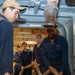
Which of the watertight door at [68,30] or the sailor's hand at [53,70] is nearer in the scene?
the sailor's hand at [53,70]

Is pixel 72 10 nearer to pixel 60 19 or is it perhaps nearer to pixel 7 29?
pixel 60 19

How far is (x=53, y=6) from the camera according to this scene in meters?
3.89

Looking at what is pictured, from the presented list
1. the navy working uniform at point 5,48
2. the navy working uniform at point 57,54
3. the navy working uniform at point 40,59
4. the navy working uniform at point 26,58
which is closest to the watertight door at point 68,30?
the navy working uniform at point 57,54

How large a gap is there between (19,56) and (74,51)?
2.59 meters

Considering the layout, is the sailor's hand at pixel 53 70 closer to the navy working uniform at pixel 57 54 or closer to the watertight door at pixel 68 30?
the navy working uniform at pixel 57 54

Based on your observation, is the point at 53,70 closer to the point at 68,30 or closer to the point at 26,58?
the point at 68,30

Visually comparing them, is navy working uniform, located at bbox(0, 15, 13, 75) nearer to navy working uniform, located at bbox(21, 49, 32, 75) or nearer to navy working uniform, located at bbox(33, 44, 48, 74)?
navy working uniform, located at bbox(33, 44, 48, 74)

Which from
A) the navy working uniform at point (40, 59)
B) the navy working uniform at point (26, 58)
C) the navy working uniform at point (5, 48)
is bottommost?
the navy working uniform at point (26, 58)

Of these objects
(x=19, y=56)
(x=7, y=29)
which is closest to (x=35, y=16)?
(x=7, y=29)

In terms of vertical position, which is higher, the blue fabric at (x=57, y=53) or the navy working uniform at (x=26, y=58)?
the blue fabric at (x=57, y=53)

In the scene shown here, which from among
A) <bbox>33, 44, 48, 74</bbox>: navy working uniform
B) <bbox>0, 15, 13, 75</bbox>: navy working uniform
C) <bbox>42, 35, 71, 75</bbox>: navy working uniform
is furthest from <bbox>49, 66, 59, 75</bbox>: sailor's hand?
<bbox>0, 15, 13, 75</bbox>: navy working uniform

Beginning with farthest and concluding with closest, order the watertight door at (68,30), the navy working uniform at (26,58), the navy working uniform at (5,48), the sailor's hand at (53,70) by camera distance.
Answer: the navy working uniform at (26,58), the watertight door at (68,30), the sailor's hand at (53,70), the navy working uniform at (5,48)

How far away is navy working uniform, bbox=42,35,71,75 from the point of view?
14.6ft

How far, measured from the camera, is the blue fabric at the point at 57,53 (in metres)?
4.46
